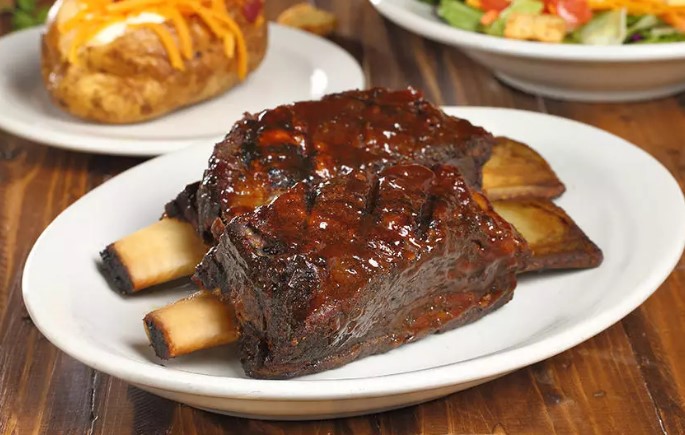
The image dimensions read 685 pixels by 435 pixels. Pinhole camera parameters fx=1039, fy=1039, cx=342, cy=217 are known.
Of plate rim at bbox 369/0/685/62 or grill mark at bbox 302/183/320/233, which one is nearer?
grill mark at bbox 302/183/320/233

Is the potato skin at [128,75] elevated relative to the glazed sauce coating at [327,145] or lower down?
lower down

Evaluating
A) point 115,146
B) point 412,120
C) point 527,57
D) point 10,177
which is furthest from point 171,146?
point 527,57

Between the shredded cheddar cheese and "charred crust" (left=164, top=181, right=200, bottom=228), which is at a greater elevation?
"charred crust" (left=164, top=181, right=200, bottom=228)

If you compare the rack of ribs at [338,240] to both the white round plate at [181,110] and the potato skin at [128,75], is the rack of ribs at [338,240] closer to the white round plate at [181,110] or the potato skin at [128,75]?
the white round plate at [181,110]

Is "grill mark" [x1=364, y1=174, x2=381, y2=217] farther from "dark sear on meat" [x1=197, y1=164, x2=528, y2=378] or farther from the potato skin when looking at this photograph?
the potato skin

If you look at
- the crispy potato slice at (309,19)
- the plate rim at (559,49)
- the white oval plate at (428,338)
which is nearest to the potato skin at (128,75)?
the white oval plate at (428,338)

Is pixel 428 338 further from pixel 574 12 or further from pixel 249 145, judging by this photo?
pixel 574 12

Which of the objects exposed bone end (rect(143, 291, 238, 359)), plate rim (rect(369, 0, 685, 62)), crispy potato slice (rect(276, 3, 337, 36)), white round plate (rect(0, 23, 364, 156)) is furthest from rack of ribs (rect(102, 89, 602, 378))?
crispy potato slice (rect(276, 3, 337, 36))
